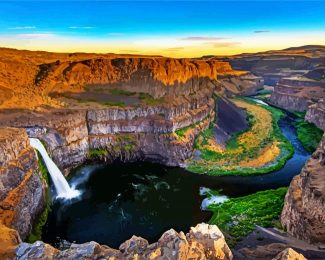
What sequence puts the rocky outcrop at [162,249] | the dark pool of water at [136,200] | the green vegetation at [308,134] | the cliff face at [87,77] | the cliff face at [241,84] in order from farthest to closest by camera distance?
1. the cliff face at [241,84]
2. the green vegetation at [308,134]
3. the cliff face at [87,77]
4. the dark pool of water at [136,200]
5. the rocky outcrop at [162,249]

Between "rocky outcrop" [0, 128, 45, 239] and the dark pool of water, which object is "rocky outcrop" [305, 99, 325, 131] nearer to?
the dark pool of water

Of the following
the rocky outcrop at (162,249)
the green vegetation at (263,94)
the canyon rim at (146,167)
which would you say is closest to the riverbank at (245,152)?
the canyon rim at (146,167)

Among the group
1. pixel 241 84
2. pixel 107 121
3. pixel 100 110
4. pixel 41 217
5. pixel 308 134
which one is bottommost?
pixel 308 134

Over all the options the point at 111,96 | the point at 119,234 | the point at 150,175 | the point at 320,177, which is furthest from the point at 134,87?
the point at 320,177

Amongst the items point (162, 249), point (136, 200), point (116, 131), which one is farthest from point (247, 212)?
point (116, 131)

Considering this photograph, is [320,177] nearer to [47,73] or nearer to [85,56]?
[47,73]

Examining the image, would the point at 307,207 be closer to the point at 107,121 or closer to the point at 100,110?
the point at 107,121

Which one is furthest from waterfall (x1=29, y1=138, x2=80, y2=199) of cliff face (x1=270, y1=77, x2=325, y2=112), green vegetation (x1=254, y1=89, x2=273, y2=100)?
green vegetation (x1=254, y1=89, x2=273, y2=100)

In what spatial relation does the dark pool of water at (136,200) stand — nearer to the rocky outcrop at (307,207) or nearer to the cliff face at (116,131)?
the cliff face at (116,131)
